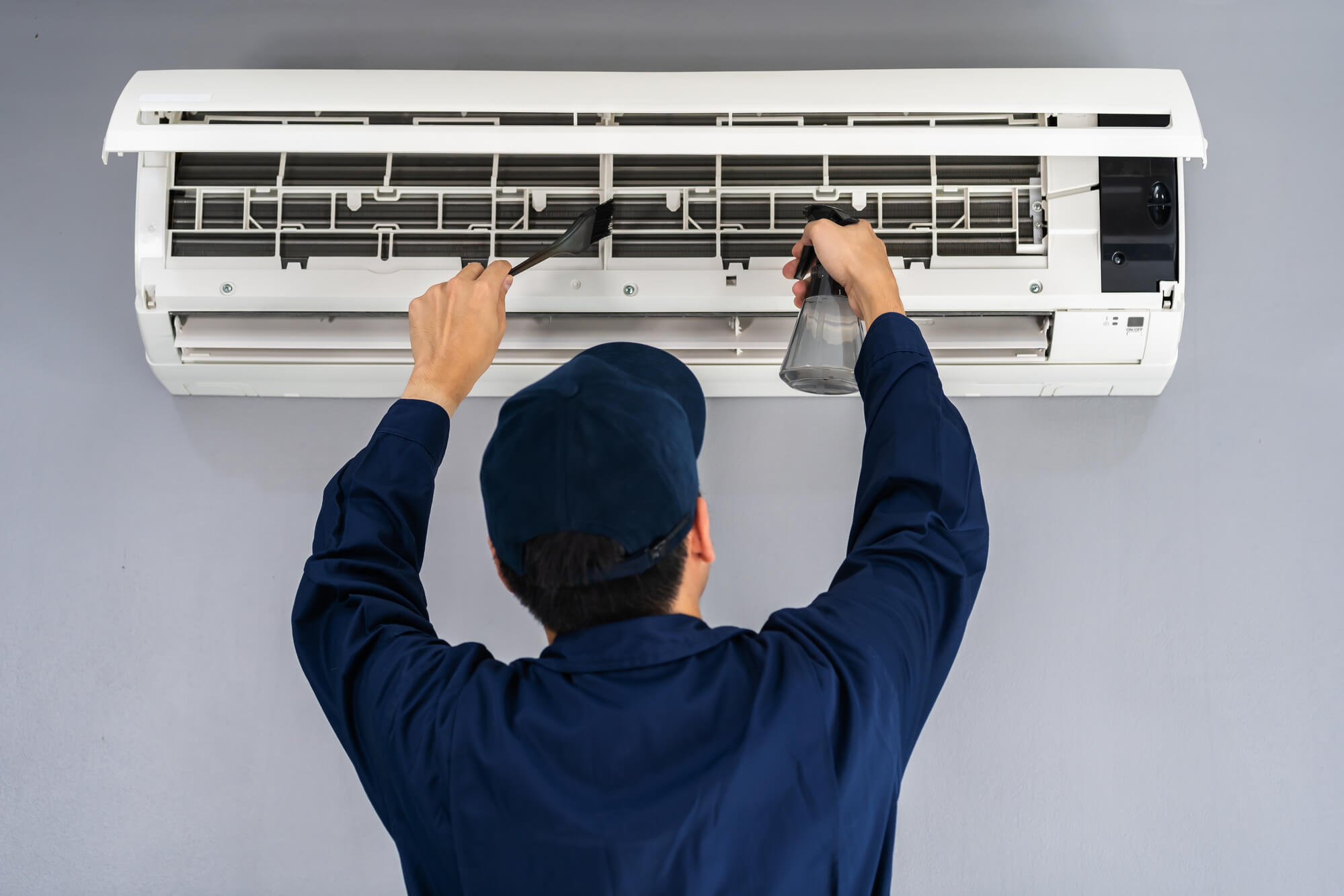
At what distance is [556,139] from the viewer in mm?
1118

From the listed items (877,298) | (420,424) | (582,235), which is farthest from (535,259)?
(877,298)

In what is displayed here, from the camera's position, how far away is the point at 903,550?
2.63 feet

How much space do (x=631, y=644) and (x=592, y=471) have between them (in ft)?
0.45

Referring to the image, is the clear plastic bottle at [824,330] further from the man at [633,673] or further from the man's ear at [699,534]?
the man's ear at [699,534]

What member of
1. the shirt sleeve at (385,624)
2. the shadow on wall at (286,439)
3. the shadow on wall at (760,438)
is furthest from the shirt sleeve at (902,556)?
the shadow on wall at (286,439)

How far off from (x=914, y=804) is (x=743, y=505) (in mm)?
505

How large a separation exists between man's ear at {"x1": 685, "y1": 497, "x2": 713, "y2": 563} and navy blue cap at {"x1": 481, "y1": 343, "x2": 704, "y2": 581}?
0.01 meters

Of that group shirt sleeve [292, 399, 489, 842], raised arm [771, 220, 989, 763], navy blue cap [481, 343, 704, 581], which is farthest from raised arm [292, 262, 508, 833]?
raised arm [771, 220, 989, 763]

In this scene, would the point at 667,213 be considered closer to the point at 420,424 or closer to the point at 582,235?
the point at 582,235

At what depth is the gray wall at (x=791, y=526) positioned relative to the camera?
137 centimetres

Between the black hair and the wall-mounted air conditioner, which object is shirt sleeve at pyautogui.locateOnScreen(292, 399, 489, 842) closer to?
the black hair

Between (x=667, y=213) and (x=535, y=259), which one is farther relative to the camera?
(x=667, y=213)

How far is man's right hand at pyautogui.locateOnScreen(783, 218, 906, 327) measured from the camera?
3.02 ft

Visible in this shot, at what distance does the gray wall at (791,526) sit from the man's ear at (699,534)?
63 centimetres
